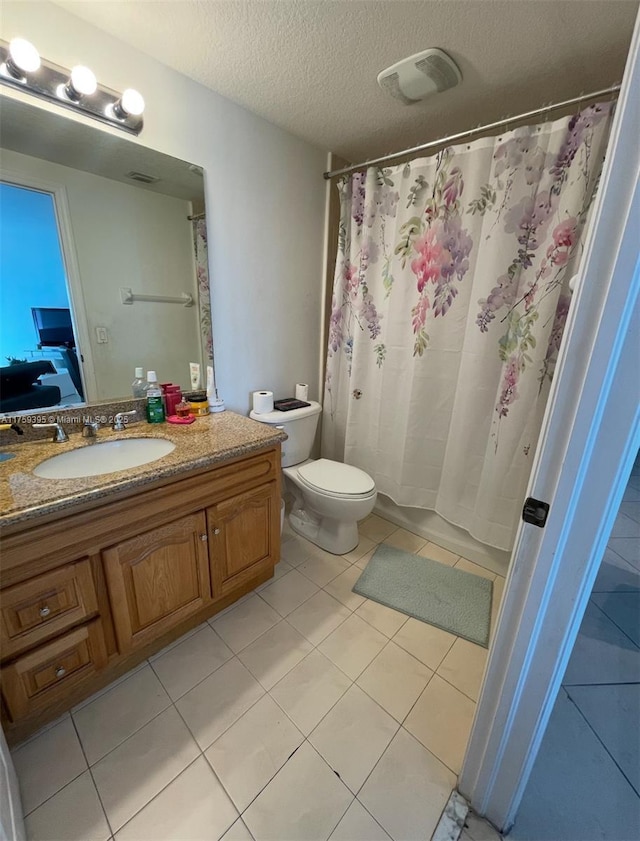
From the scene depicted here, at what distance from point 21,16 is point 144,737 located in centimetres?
228

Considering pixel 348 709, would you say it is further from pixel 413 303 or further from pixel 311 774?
pixel 413 303

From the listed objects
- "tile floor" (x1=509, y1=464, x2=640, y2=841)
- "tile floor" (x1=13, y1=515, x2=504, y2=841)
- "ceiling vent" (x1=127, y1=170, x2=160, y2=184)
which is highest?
"ceiling vent" (x1=127, y1=170, x2=160, y2=184)

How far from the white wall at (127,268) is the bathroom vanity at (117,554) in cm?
34

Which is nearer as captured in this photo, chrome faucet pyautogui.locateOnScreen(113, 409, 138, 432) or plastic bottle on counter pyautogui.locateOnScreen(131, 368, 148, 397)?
chrome faucet pyautogui.locateOnScreen(113, 409, 138, 432)

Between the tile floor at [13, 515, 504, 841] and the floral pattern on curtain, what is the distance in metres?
1.27

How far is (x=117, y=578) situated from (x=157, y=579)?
0.47ft

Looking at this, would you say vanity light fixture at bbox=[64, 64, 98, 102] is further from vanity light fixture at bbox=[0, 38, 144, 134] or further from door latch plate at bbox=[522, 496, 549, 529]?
door latch plate at bbox=[522, 496, 549, 529]

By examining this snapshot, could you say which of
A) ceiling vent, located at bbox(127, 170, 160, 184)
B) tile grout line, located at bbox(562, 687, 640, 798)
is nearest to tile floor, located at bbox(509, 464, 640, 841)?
tile grout line, located at bbox(562, 687, 640, 798)

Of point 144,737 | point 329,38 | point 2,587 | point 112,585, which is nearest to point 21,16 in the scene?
point 329,38

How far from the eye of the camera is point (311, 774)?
1010mm

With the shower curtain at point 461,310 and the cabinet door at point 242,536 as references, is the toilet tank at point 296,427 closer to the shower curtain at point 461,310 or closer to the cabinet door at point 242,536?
the shower curtain at point 461,310

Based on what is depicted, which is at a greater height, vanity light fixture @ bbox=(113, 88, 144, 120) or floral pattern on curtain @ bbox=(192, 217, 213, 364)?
vanity light fixture @ bbox=(113, 88, 144, 120)

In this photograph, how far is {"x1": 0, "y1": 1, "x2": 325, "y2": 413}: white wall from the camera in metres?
1.20

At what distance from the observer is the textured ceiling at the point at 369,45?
1062 millimetres
